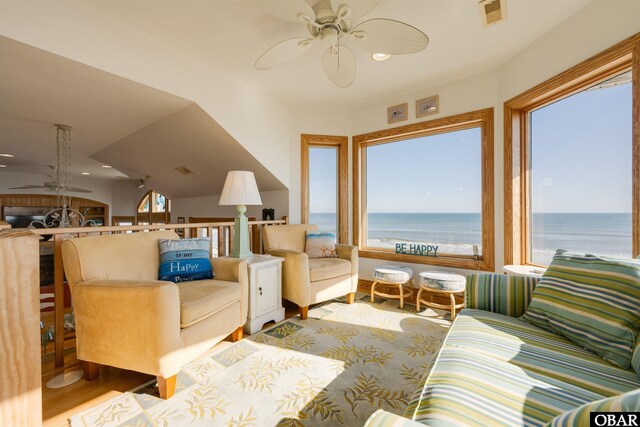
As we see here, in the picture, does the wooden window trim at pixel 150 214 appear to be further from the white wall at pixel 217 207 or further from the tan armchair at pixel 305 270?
the tan armchair at pixel 305 270

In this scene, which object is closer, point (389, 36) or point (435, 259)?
point (389, 36)

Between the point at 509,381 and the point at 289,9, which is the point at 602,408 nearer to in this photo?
the point at 509,381

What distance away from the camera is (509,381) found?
2.94 ft

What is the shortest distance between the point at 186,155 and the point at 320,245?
7.55 feet

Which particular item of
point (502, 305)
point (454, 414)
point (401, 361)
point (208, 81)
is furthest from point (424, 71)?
point (454, 414)

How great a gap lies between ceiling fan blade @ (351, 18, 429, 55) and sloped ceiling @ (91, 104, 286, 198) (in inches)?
73.8

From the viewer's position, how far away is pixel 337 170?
4078 millimetres

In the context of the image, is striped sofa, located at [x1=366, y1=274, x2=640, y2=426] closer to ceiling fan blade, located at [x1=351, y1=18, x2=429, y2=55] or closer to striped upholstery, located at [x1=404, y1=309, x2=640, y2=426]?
striped upholstery, located at [x1=404, y1=309, x2=640, y2=426]

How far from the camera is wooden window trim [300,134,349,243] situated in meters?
3.87

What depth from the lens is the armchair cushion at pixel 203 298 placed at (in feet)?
5.44

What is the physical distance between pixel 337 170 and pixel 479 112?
191 centimetres

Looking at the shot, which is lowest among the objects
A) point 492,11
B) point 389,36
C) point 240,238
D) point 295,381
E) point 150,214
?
point 295,381

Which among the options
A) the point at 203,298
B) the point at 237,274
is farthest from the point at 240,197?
the point at 203,298

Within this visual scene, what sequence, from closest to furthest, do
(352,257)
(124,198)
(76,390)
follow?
(76,390) → (352,257) → (124,198)
